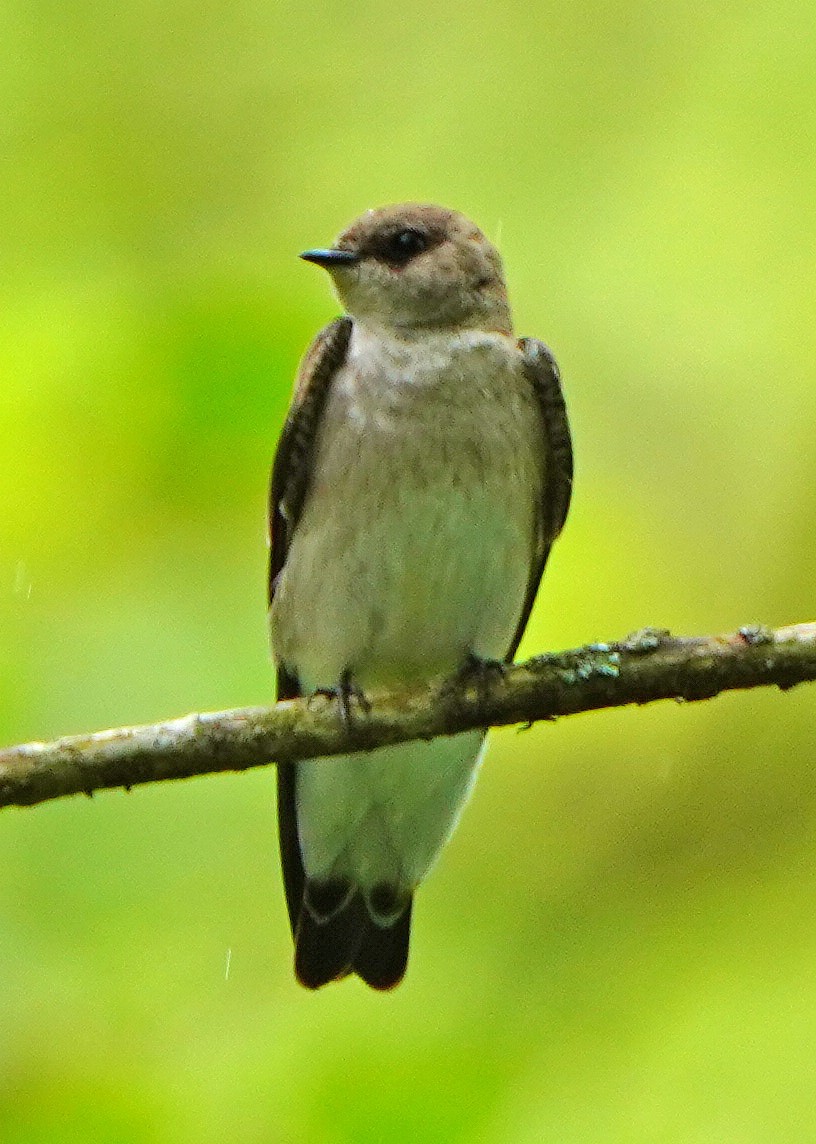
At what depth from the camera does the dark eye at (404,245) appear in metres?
5.43

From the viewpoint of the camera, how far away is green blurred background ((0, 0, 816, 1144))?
180 inches

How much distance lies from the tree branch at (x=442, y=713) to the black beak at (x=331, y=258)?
1.59 meters

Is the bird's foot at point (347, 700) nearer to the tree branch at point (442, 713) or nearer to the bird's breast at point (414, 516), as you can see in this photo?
the tree branch at point (442, 713)

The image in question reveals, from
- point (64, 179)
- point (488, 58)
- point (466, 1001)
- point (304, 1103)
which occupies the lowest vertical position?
point (304, 1103)

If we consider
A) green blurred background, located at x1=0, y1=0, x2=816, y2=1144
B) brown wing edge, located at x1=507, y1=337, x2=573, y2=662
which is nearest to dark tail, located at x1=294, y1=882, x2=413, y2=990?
green blurred background, located at x1=0, y1=0, x2=816, y2=1144

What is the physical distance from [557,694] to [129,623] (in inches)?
63.1

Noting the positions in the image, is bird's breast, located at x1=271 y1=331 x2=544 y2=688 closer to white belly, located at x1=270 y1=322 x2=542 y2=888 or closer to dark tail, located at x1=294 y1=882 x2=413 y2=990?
white belly, located at x1=270 y1=322 x2=542 y2=888

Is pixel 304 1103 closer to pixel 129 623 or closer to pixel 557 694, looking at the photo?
pixel 557 694

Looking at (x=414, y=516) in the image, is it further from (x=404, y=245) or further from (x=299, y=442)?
(x=404, y=245)

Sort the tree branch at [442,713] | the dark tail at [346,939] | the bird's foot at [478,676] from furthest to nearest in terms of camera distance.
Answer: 1. the dark tail at [346,939]
2. the bird's foot at [478,676]
3. the tree branch at [442,713]

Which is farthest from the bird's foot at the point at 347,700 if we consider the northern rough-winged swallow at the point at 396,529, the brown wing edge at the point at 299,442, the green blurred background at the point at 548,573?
the brown wing edge at the point at 299,442

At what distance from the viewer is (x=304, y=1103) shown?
13.8ft

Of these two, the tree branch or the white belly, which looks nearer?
the tree branch

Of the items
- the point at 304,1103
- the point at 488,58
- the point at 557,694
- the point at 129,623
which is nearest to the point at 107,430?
the point at 129,623
